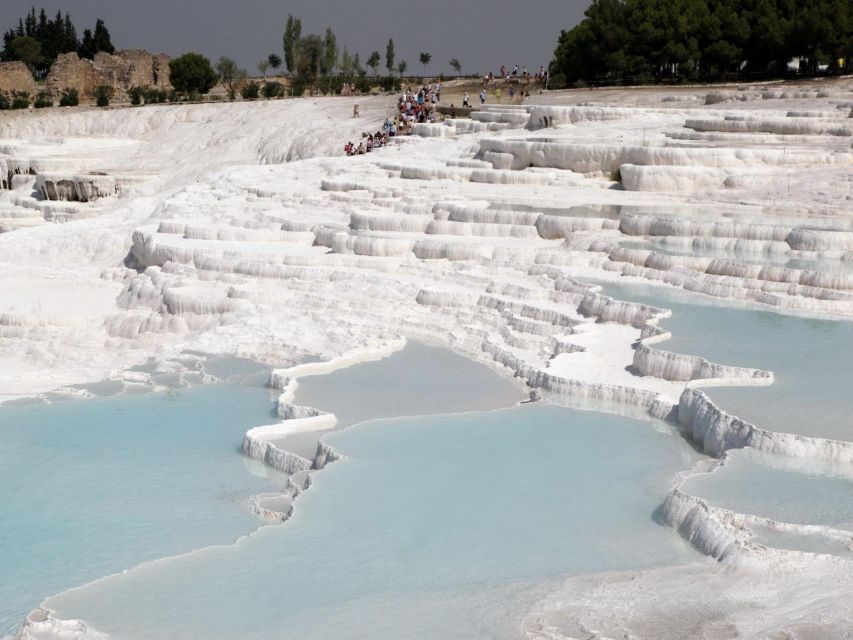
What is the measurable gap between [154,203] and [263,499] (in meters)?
12.7

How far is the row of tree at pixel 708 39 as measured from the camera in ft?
74.8

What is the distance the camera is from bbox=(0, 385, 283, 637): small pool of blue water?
5.48 metres

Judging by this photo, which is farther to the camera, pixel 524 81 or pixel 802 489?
pixel 524 81

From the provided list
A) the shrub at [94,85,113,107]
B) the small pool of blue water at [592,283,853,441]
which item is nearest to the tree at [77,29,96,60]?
the shrub at [94,85,113,107]

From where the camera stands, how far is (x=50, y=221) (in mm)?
18734

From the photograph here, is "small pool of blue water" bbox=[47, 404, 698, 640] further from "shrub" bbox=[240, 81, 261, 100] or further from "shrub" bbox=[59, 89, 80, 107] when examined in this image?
"shrub" bbox=[59, 89, 80, 107]

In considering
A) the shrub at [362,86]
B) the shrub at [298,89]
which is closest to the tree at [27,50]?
the shrub at [298,89]

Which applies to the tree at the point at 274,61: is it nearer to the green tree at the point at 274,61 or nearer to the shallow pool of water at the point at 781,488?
the green tree at the point at 274,61

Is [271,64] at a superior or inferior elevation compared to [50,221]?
superior

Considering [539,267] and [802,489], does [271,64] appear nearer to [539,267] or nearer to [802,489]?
[539,267]

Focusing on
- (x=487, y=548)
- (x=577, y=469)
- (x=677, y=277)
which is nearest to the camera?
(x=487, y=548)

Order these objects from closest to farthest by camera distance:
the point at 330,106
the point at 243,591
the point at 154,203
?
the point at 243,591 < the point at 154,203 < the point at 330,106

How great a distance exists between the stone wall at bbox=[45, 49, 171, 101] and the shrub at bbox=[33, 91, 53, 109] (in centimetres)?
83

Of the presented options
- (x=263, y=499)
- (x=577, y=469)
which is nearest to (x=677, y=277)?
(x=577, y=469)
